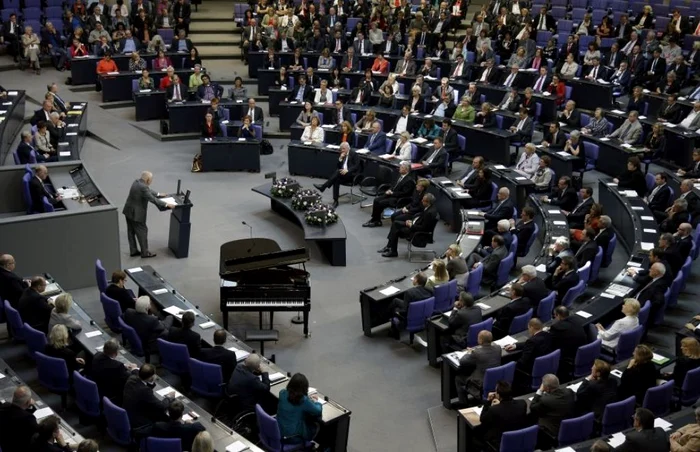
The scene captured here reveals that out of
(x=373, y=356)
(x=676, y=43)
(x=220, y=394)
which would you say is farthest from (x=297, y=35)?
(x=220, y=394)

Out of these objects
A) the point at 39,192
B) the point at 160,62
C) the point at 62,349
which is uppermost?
the point at 160,62

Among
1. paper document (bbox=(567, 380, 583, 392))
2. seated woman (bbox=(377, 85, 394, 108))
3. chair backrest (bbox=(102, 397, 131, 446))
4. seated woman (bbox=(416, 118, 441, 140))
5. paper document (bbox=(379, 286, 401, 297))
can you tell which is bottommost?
chair backrest (bbox=(102, 397, 131, 446))

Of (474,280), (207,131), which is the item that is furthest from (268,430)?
(207,131)

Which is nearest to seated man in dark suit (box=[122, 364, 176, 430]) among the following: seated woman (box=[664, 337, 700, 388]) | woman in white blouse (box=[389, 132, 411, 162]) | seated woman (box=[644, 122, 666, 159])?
seated woman (box=[664, 337, 700, 388])

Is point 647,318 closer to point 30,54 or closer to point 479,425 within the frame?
point 479,425

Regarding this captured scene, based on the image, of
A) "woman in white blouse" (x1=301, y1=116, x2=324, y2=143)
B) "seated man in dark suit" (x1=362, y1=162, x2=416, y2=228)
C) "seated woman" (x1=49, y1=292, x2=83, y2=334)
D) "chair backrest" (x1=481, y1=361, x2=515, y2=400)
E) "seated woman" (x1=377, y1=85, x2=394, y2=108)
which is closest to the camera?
"chair backrest" (x1=481, y1=361, x2=515, y2=400)

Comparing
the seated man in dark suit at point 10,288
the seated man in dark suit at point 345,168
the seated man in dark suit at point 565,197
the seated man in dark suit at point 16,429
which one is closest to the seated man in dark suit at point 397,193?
the seated man in dark suit at point 345,168

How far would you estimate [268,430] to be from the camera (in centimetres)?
955

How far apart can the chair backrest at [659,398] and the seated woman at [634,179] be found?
7.71 metres

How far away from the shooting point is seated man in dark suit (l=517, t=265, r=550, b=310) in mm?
12555

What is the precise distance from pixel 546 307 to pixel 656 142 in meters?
7.87

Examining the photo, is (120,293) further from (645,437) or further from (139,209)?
(645,437)

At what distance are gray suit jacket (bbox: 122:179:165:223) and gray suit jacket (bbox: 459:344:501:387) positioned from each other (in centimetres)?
683

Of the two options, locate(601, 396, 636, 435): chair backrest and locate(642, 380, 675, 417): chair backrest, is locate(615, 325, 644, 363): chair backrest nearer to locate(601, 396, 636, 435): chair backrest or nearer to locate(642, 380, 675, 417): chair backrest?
locate(642, 380, 675, 417): chair backrest
